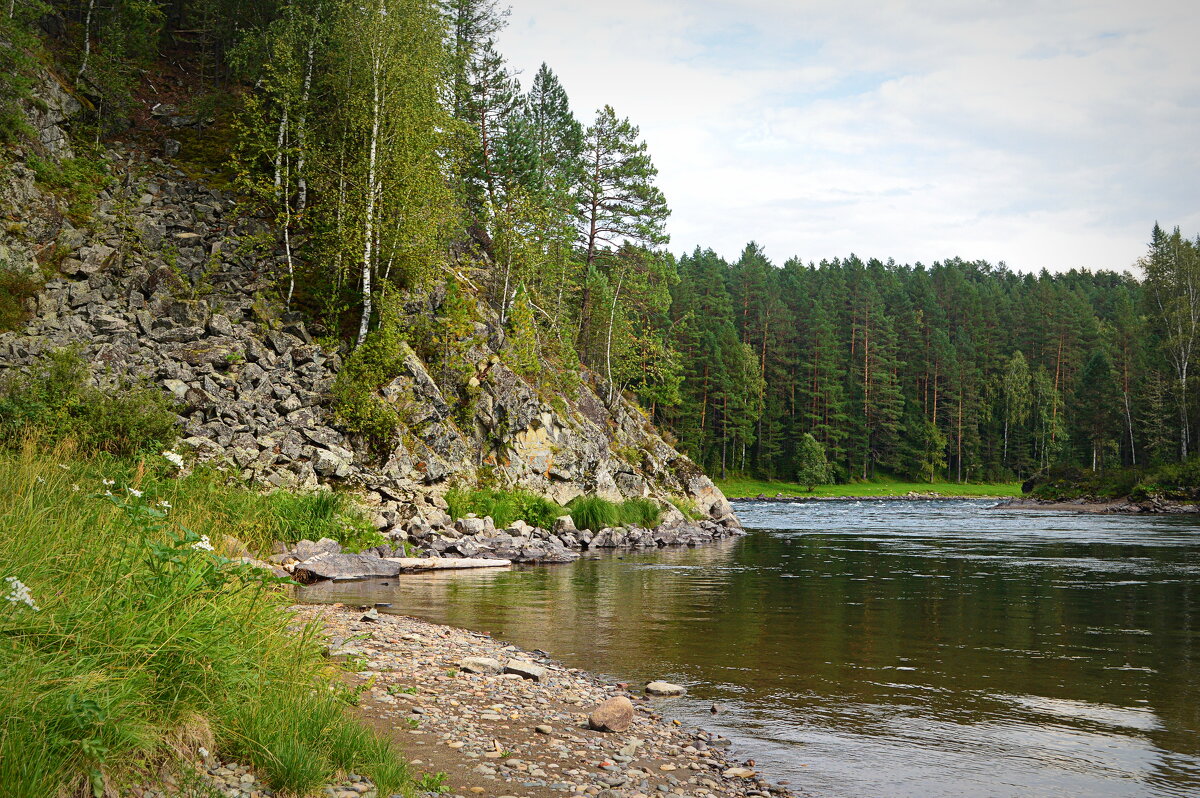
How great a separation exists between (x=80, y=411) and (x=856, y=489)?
7828cm

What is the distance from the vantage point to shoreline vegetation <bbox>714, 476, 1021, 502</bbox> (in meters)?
79.6

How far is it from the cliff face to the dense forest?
1832mm

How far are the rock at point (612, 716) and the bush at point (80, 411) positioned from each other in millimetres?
13734

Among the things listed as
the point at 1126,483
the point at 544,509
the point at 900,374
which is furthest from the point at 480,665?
the point at 900,374

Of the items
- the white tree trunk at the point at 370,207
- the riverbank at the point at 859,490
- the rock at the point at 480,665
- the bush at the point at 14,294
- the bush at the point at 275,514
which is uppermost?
the white tree trunk at the point at 370,207

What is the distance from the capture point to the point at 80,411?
1819cm

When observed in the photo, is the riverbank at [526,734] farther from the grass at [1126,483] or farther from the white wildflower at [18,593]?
the grass at [1126,483]

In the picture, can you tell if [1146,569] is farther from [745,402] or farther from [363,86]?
[745,402]

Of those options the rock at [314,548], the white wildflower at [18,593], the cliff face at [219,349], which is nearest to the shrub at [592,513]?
the cliff face at [219,349]

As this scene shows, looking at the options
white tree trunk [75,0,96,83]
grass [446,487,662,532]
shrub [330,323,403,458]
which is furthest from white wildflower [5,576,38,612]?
white tree trunk [75,0,96,83]

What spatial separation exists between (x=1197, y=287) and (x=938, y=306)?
38340mm

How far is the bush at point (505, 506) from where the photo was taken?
86.8 ft

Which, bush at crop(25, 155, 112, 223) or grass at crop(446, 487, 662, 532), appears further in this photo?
grass at crop(446, 487, 662, 532)

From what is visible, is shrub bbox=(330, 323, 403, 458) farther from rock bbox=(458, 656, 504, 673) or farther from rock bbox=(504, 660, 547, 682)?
rock bbox=(504, 660, 547, 682)
